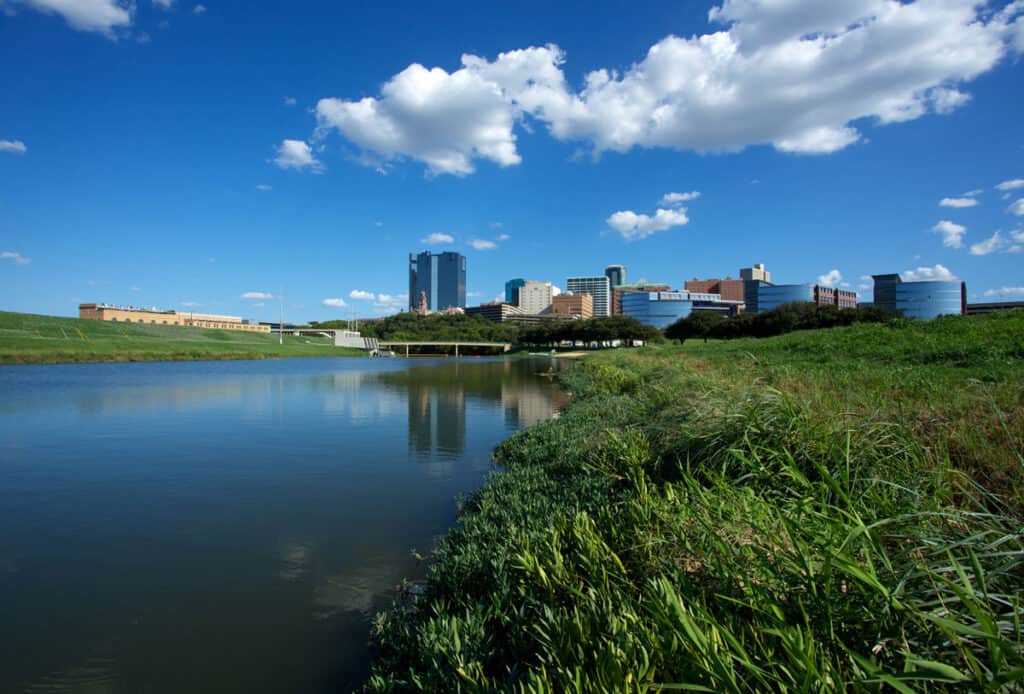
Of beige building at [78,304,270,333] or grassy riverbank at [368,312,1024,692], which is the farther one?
beige building at [78,304,270,333]

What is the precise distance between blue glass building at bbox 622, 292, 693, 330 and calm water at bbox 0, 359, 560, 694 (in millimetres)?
140393

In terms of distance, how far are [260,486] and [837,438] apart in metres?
9.77

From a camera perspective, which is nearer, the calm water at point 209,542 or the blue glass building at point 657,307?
the calm water at point 209,542

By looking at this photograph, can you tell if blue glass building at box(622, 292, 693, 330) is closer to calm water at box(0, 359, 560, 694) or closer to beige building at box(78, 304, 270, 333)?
beige building at box(78, 304, 270, 333)

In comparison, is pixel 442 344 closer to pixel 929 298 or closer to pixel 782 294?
pixel 782 294

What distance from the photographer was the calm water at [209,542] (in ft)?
14.1

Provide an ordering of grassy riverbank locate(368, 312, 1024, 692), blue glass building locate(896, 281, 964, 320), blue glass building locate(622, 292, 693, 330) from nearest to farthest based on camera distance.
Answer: grassy riverbank locate(368, 312, 1024, 692)
blue glass building locate(896, 281, 964, 320)
blue glass building locate(622, 292, 693, 330)

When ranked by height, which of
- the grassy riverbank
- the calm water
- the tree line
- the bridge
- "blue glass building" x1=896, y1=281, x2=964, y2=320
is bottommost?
the calm water

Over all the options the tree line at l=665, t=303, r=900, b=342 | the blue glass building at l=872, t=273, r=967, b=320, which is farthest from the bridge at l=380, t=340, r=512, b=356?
the blue glass building at l=872, t=273, r=967, b=320

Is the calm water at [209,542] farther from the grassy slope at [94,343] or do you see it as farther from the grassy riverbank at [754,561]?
the grassy slope at [94,343]

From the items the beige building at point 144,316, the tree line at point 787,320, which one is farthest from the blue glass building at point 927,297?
the beige building at point 144,316

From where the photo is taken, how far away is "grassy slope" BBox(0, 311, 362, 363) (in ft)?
143

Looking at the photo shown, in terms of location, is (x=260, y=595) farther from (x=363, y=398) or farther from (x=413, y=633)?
(x=363, y=398)

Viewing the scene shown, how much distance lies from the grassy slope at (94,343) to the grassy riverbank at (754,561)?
55604mm
